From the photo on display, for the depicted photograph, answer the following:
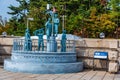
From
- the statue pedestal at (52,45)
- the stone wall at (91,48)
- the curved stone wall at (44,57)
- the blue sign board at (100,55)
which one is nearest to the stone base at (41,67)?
the curved stone wall at (44,57)

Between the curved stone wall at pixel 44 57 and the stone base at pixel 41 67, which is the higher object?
the curved stone wall at pixel 44 57

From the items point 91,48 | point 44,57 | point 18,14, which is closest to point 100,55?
point 91,48

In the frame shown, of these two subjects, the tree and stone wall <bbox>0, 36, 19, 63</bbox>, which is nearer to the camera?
stone wall <bbox>0, 36, 19, 63</bbox>

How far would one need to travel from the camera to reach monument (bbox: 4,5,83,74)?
14.2m

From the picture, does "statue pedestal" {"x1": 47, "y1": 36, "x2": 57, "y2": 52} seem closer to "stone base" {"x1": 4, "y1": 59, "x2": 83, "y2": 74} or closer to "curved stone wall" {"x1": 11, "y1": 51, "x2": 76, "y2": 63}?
A: "curved stone wall" {"x1": 11, "y1": 51, "x2": 76, "y2": 63}

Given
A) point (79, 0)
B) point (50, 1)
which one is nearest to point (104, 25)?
point (79, 0)

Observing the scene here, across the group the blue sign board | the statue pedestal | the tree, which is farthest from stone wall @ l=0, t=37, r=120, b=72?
the tree

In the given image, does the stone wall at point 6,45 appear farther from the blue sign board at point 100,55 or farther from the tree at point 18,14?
the tree at point 18,14

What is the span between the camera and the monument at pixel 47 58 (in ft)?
46.7

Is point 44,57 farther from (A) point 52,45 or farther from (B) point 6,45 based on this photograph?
(B) point 6,45

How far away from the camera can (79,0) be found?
158 feet

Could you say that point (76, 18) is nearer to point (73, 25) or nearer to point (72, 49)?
point (73, 25)

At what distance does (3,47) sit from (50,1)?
33.1m

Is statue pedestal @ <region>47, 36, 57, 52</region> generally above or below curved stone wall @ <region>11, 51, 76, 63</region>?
above
